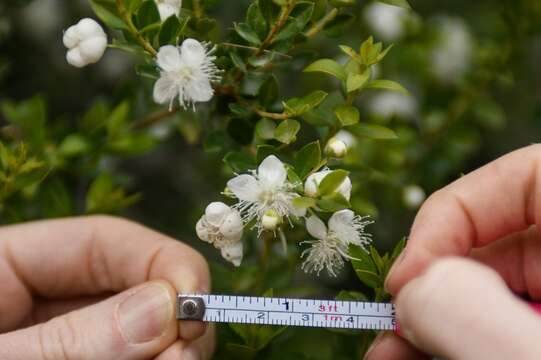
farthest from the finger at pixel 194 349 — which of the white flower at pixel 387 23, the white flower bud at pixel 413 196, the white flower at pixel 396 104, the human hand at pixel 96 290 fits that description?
the white flower at pixel 387 23

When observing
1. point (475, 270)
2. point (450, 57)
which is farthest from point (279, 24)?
point (450, 57)

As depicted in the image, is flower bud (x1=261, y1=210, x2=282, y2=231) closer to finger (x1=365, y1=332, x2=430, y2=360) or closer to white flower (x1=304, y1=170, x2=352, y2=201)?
white flower (x1=304, y1=170, x2=352, y2=201)

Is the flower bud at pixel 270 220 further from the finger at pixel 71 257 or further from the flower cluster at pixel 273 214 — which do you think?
the finger at pixel 71 257

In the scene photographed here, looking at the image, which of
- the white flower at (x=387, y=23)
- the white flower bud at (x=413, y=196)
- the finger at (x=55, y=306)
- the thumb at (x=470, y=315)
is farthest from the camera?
the white flower at (x=387, y=23)

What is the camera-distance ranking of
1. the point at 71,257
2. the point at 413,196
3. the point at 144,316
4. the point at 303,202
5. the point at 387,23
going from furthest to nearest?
the point at 387,23
the point at 413,196
the point at 71,257
the point at 144,316
the point at 303,202

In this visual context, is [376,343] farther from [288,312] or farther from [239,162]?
[239,162]

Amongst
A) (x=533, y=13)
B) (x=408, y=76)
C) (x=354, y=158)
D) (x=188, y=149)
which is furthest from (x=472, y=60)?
(x=188, y=149)

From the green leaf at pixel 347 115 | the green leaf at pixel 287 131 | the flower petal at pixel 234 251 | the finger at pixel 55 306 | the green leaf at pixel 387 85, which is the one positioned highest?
the green leaf at pixel 387 85

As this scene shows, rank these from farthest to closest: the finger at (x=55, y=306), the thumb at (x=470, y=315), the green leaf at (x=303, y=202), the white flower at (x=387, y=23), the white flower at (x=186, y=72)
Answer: the white flower at (x=387, y=23) < the finger at (x=55, y=306) < the white flower at (x=186, y=72) < the green leaf at (x=303, y=202) < the thumb at (x=470, y=315)

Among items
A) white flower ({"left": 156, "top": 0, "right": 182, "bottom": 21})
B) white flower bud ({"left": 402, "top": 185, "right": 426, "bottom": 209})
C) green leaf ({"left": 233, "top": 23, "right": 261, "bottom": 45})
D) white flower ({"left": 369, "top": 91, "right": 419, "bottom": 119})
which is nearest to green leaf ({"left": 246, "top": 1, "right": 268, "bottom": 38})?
green leaf ({"left": 233, "top": 23, "right": 261, "bottom": 45})
